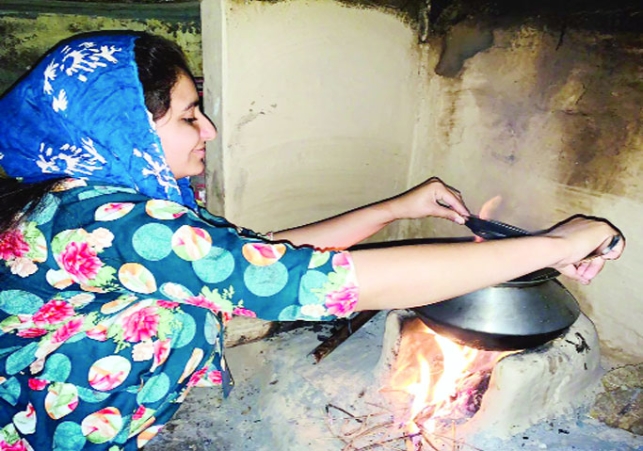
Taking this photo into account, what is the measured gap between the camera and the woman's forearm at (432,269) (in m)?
1.16

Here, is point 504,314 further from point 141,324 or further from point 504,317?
point 141,324

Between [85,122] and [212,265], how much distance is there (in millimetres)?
539

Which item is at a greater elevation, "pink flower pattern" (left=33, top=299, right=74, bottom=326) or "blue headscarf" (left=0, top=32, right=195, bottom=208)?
A: "blue headscarf" (left=0, top=32, right=195, bottom=208)

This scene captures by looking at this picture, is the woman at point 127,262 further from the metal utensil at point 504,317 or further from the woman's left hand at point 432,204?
the woman's left hand at point 432,204

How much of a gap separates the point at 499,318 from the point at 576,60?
122cm

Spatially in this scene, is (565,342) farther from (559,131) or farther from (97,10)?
(97,10)

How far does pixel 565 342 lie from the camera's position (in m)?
2.02

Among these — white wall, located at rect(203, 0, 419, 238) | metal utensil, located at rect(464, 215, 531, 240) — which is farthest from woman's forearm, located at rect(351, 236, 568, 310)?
white wall, located at rect(203, 0, 419, 238)

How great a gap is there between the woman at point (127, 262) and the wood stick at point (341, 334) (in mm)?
1059

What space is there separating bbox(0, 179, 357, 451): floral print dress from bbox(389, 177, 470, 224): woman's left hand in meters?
0.84

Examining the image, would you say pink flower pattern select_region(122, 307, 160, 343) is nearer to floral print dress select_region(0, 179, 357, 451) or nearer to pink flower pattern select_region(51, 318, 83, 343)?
floral print dress select_region(0, 179, 357, 451)

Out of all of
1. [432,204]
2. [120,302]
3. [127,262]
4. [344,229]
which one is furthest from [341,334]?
[127,262]

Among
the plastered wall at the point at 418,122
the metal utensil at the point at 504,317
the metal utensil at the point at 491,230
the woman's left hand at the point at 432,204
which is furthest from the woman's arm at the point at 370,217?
the plastered wall at the point at 418,122

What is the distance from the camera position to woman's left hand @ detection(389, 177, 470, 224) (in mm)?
1899
